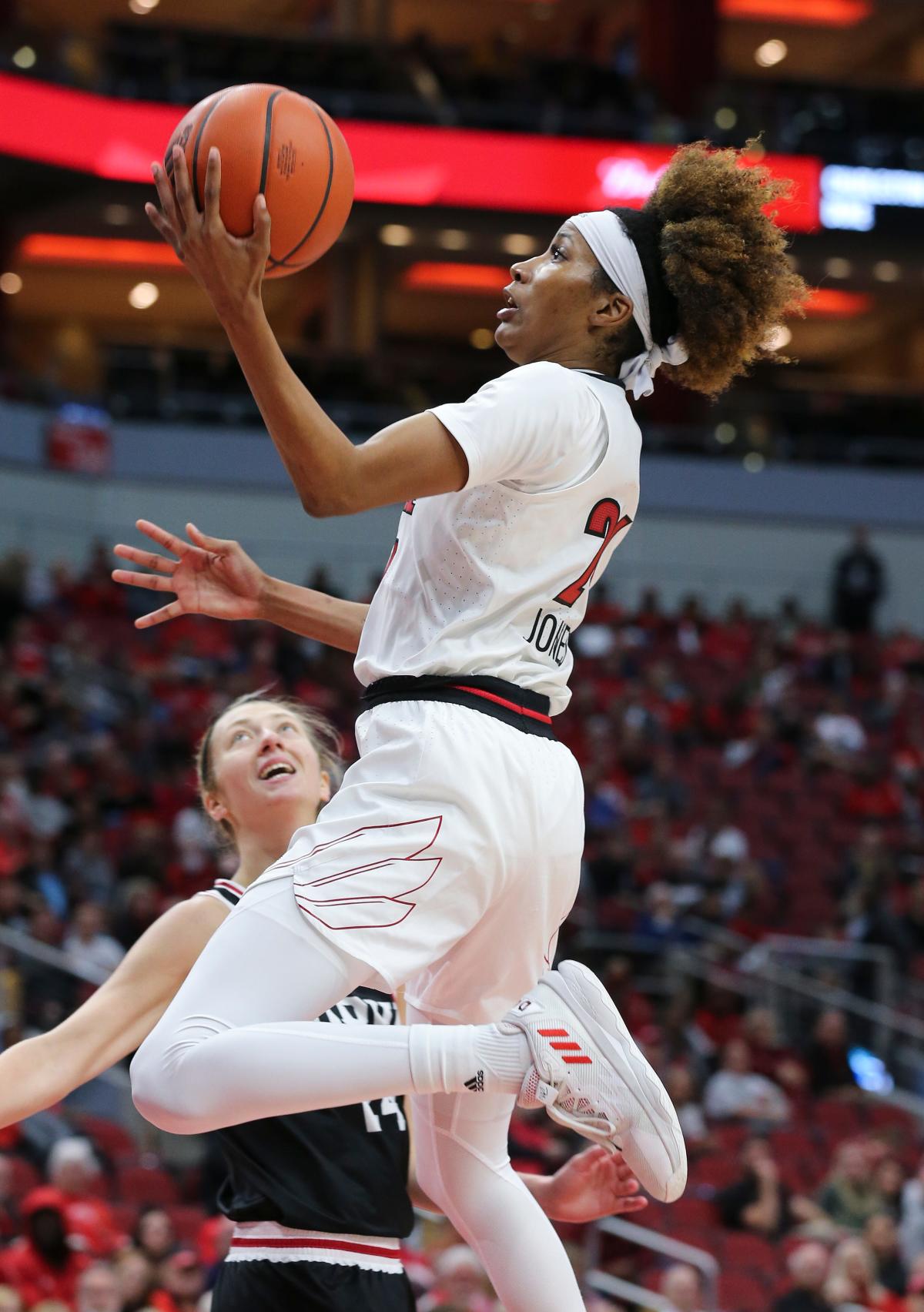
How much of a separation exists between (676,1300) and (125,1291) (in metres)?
2.23

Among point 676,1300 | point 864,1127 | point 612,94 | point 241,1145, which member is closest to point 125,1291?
point 676,1300

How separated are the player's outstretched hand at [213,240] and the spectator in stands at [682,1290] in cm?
553

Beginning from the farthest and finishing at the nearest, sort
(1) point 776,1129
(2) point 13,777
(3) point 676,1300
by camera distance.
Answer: (2) point 13,777 < (1) point 776,1129 < (3) point 676,1300

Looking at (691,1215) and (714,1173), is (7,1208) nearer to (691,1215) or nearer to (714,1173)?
(691,1215)

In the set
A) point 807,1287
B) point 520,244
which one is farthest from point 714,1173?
point 520,244

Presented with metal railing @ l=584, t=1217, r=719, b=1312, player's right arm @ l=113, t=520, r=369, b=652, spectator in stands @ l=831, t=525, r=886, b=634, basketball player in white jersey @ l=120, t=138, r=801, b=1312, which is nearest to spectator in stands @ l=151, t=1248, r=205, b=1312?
metal railing @ l=584, t=1217, r=719, b=1312

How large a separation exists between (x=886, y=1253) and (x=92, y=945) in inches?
160

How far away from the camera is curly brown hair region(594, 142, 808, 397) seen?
2.99 meters

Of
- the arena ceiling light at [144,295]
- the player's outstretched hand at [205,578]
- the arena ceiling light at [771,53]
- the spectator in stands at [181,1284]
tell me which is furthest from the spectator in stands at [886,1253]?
the arena ceiling light at [771,53]

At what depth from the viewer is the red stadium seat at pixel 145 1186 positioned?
24.7 feet

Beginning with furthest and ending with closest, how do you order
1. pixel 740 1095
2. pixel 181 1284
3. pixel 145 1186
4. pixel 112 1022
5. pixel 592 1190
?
1. pixel 740 1095
2. pixel 145 1186
3. pixel 181 1284
4. pixel 592 1190
5. pixel 112 1022

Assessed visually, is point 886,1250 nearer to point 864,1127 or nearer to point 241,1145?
point 864,1127

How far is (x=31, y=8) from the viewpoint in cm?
2358

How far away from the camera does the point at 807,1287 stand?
293 inches
